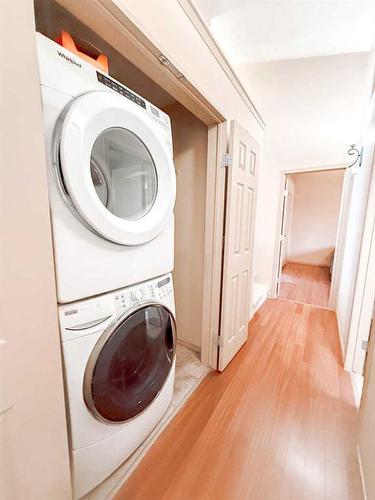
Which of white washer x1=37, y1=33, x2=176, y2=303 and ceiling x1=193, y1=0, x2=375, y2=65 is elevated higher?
ceiling x1=193, y1=0, x2=375, y2=65

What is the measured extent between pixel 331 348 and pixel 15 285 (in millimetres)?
2493

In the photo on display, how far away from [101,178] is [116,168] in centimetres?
9

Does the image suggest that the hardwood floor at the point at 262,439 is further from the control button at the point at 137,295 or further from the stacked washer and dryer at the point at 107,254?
the control button at the point at 137,295

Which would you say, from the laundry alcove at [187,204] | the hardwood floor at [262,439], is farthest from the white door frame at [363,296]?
the laundry alcove at [187,204]

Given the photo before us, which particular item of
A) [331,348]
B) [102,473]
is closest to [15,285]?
[102,473]

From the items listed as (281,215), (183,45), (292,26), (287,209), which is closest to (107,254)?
(183,45)

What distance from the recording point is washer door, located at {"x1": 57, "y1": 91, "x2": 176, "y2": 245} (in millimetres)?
632

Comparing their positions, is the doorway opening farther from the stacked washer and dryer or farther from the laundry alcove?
the stacked washer and dryer

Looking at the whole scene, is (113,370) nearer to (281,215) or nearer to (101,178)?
(101,178)

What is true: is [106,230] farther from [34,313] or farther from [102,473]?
[102,473]

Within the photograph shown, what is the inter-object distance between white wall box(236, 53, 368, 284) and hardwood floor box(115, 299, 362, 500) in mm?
1724

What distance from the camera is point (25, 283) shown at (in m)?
0.52

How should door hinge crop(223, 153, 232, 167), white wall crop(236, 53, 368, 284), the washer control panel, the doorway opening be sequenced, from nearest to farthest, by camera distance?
1. the washer control panel
2. door hinge crop(223, 153, 232, 167)
3. white wall crop(236, 53, 368, 284)
4. the doorway opening

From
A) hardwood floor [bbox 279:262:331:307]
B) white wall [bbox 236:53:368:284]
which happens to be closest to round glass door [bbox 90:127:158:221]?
white wall [bbox 236:53:368:284]
